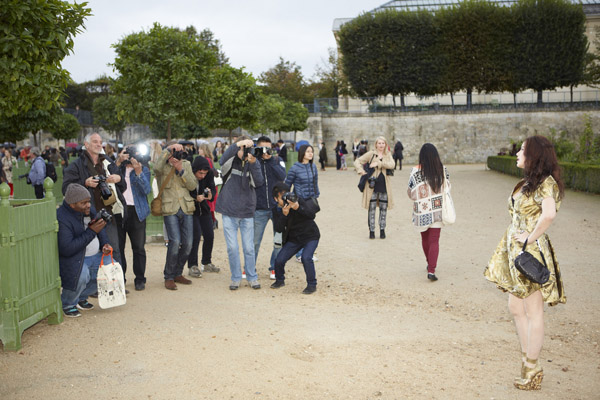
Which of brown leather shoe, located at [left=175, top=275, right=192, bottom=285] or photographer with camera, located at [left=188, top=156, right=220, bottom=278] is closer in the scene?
brown leather shoe, located at [left=175, top=275, right=192, bottom=285]

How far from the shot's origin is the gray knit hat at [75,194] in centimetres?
599

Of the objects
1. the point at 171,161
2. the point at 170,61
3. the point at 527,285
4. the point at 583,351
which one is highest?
the point at 170,61

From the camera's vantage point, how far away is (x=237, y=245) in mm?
7438

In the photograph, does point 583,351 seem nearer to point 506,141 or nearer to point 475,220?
point 475,220

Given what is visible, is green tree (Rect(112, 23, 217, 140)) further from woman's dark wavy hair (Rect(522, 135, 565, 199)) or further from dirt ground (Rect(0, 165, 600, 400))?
woman's dark wavy hair (Rect(522, 135, 565, 199))

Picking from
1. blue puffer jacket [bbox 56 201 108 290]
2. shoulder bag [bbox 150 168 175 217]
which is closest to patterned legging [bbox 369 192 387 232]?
shoulder bag [bbox 150 168 175 217]

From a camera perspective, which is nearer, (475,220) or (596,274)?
(596,274)

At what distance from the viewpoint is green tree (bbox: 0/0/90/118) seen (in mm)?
6375

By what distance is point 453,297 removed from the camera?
7086mm

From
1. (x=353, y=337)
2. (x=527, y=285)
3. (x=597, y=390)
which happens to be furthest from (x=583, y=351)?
(x=353, y=337)

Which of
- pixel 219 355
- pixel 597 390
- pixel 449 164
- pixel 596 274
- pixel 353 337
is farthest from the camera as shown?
pixel 449 164

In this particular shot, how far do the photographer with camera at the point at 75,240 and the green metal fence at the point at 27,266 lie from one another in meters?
0.14

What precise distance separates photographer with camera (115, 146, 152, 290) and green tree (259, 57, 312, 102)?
158 feet

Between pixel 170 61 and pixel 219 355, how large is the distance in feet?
54.5
